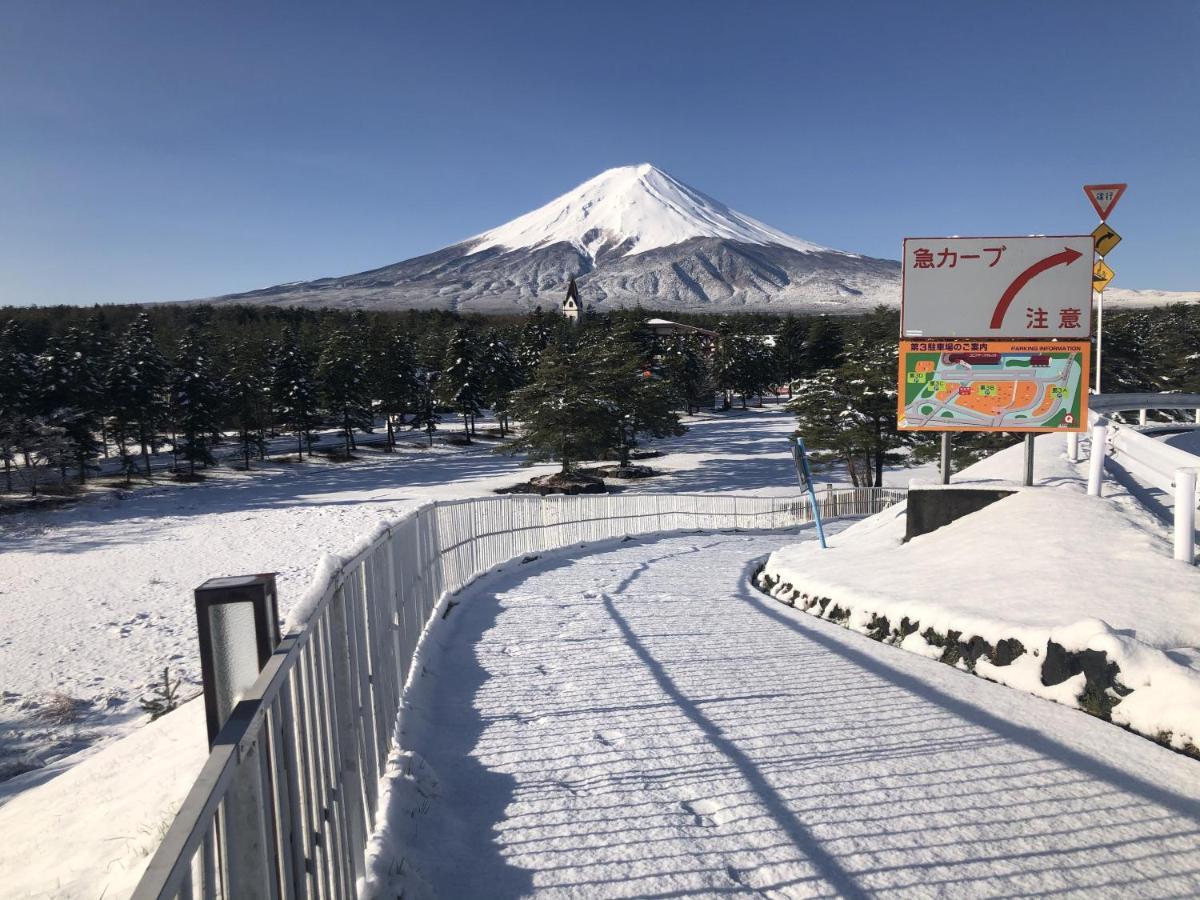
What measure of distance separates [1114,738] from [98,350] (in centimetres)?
6519

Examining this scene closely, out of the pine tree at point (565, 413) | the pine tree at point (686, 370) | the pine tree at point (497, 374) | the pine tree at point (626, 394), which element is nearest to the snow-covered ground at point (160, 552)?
the pine tree at point (626, 394)

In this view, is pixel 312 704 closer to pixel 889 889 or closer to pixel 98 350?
pixel 889 889

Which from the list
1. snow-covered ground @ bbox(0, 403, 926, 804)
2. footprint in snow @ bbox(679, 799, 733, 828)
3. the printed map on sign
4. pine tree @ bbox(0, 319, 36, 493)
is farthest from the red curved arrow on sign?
Answer: pine tree @ bbox(0, 319, 36, 493)

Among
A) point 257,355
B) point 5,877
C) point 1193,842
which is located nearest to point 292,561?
point 5,877

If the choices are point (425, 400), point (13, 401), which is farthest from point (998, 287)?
point (425, 400)

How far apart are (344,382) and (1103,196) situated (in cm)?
4943

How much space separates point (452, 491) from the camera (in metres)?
37.7

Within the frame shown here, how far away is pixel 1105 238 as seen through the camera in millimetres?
13836

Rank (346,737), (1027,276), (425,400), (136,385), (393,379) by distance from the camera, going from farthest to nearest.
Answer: (425,400)
(393,379)
(136,385)
(1027,276)
(346,737)

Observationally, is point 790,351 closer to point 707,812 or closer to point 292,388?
point 292,388

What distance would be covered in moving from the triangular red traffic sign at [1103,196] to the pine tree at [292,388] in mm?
48950

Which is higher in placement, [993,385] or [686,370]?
[993,385]

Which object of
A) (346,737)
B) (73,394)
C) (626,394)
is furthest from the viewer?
(73,394)

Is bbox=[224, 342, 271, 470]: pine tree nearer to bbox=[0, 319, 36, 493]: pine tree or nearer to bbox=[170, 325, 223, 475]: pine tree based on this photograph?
bbox=[170, 325, 223, 475]: pine tree
